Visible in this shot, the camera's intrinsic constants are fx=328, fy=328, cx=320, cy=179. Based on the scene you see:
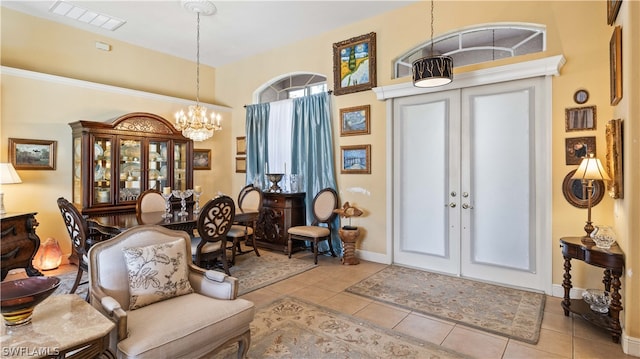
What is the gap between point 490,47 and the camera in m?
3.99

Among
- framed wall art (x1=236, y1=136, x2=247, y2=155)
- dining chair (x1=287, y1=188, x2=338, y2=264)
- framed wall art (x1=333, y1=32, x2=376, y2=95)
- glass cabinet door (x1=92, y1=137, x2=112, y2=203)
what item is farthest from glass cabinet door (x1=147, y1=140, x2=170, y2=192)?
framed wall art (x1=333, y1=32, x2=376, y2=95)

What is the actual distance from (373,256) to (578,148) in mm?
2788

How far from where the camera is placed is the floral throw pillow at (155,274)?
2.16 metres

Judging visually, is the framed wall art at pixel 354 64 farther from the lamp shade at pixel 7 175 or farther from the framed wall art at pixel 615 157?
the lamp shade at pixel 7 175

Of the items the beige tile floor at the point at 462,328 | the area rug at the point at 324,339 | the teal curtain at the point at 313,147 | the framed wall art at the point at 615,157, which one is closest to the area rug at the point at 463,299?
the beige tile floor at the point at 462,328

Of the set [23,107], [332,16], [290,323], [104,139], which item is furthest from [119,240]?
[332,16]

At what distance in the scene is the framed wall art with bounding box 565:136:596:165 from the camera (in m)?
3.29

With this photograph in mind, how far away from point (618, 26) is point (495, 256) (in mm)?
2518

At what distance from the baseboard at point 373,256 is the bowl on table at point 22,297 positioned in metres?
3.88

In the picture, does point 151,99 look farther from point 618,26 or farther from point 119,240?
point 618,26

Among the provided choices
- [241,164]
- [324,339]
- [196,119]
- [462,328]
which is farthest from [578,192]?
[241,164]

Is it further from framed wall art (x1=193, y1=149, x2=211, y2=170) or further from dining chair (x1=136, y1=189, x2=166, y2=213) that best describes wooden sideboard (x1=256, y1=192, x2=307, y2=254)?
framed wall art (x1=193, y1=149, x2=211, y2=170)

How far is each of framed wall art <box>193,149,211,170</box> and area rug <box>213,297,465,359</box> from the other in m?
4.11

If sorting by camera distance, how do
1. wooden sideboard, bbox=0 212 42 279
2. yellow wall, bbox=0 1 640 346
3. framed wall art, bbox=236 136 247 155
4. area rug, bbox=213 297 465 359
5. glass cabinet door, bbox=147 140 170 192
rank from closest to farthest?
area rug, bbox=213 297 465 359 → yellow wall, bbox=0 1 640 346 → wooden sideboard, bbox=0 212 42 279 → glass cabinet door, bbox=147 140 170 192 → framed wall art, bbox=236 136 247 155
